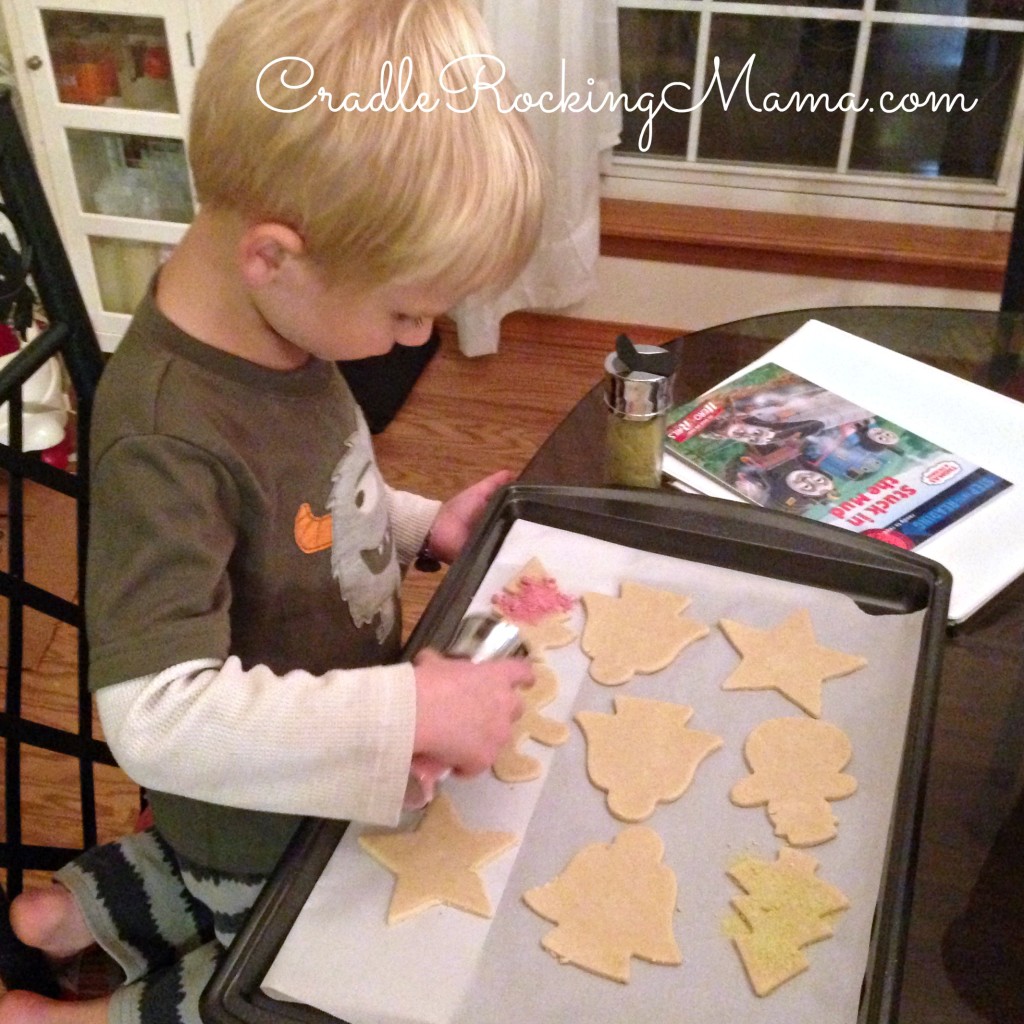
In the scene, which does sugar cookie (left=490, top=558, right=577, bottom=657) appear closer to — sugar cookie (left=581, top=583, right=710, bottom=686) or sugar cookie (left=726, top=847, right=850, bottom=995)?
sugar cookie (left=581, top=583, right=710, bottom=686)

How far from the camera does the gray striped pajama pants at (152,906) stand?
2.67ft

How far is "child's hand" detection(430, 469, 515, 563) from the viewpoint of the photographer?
0.90m

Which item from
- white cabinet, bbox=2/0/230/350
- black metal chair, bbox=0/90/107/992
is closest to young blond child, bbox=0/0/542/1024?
black metal chair, bbox=0/90/107/992

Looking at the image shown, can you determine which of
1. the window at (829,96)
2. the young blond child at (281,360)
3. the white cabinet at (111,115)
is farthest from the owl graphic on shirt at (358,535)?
the window at (829,96)

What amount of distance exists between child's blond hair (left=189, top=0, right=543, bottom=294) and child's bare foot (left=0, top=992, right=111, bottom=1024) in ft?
1.89

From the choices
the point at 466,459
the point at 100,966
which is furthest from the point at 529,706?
the point at 466,459

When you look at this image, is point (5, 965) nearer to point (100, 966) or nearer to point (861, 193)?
point (100, 966)

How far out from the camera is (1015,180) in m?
1.98

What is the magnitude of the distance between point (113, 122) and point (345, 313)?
1522 mm

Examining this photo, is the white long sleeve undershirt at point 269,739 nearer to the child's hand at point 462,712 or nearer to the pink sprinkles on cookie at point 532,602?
the child's hand at point 462,712

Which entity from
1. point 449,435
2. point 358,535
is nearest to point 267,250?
point 358,535

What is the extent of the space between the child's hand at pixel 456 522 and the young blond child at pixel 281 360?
0.20 metres

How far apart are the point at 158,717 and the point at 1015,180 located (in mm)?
1961

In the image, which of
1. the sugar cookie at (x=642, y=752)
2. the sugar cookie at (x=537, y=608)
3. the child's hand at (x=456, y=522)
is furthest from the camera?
the child's hand at (x=456, y=522)
